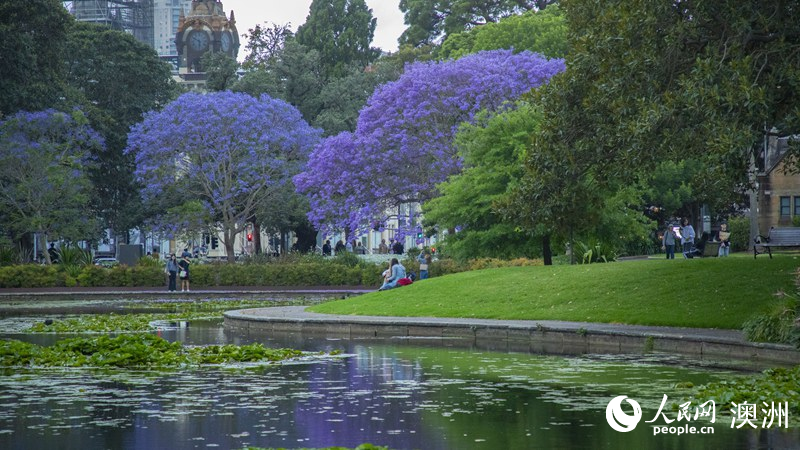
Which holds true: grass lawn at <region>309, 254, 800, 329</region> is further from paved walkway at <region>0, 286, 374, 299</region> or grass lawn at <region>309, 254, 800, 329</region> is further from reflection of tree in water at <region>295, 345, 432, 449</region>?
paved walkway at <region>0, 286, 374, 299</region>

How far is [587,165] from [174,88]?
57.5m

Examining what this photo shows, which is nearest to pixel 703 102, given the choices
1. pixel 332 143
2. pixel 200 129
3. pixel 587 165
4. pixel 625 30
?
pixel 625 30

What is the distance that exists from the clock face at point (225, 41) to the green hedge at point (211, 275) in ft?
380

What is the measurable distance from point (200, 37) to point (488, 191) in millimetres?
133481

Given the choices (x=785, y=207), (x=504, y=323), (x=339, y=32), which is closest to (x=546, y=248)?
(x=504, y=323)

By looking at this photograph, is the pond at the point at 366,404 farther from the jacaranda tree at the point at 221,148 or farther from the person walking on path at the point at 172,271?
the jacaranda tree at the point at 221,148

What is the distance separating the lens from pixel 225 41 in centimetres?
16900

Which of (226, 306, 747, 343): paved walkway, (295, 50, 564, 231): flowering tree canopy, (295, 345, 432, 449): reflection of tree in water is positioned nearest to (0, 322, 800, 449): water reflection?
(295, 345, 432, 449): reflection of tree in water

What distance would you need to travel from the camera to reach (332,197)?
60.6 m

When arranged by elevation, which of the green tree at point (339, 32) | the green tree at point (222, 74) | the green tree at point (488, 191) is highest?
the green tree at point (339, 32)

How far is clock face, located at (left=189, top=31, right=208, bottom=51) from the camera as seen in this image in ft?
548

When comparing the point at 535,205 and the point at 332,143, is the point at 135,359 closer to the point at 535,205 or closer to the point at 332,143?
the point at 535,205

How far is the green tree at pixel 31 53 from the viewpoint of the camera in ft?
190

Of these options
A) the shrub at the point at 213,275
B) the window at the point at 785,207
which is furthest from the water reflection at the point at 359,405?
the window at the point at 785,207
